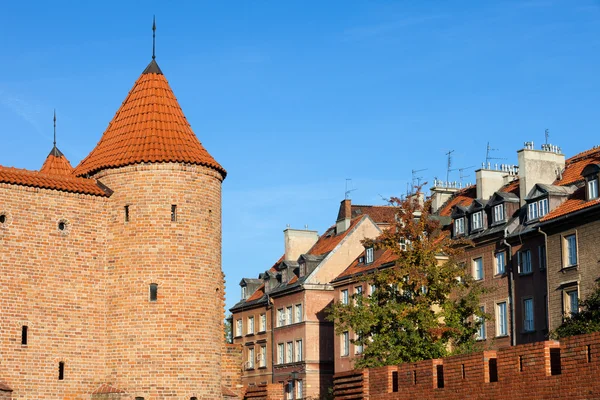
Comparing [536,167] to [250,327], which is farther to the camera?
[250,327]

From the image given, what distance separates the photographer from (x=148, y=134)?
39125mm

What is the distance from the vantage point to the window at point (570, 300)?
4003 cm

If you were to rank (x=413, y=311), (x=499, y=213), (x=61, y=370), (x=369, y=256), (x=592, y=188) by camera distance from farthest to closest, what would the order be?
1. (x=369, y=256)
2. (x=499, y=213)
3. (x=592, y=188)
4. (x=413, y=311)
5. (x=61, y=370)

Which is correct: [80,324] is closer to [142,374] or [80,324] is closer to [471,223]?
[142,374]

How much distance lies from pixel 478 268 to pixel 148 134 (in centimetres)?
1567

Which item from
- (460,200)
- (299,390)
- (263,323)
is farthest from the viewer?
(263,323)

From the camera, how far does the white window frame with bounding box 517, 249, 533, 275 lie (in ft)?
143

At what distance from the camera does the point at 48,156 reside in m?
46.4

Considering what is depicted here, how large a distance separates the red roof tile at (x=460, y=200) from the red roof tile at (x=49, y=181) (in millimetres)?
19143

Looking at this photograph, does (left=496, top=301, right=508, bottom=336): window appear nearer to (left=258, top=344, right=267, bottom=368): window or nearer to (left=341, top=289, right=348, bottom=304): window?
(left=341, top=289, right=348, bottom=304): window

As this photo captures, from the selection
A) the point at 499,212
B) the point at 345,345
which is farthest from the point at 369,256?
the point at 499,212

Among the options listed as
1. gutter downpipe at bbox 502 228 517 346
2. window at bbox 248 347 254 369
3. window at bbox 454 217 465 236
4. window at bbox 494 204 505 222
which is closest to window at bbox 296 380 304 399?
window at bbox 248 347 254 369

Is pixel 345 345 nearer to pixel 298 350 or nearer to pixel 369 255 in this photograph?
pixel 369 255

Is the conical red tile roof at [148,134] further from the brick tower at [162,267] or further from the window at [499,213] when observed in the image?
the window at [499,213]
